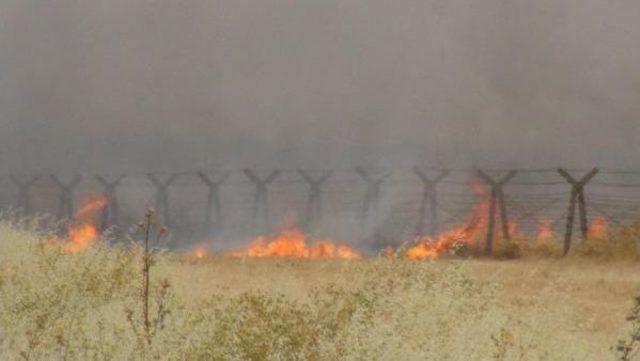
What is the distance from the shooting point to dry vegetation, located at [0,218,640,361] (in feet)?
21.5

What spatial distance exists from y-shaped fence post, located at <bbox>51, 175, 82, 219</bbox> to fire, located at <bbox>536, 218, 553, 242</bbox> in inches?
795

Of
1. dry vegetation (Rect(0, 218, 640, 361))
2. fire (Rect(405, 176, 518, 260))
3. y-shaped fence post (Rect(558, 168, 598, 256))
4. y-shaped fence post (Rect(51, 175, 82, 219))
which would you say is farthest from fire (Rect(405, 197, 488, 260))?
y-shaped fence post (Rect(51, 175, 82, 219))

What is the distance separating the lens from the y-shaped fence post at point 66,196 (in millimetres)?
33750

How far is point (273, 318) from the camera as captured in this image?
7.11 m

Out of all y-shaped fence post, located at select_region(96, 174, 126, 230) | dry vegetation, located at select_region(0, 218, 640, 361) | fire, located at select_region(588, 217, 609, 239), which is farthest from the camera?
y-shaped fence post, located at select_region(96, 174, 126, 230)

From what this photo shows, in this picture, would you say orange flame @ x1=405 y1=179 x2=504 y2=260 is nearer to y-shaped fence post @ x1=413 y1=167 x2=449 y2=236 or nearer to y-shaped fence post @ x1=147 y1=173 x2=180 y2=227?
y-shaped fence post @ x1=413 y1=167 x2=449 y2=236

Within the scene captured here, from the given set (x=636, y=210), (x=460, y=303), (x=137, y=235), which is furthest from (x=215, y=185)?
(x=460, y=303)

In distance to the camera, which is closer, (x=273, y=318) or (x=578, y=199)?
(x=273, y=318)

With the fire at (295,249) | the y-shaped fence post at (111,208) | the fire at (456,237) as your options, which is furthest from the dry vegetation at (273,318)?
the y-shaped fence post at (111,208)

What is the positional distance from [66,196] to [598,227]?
74.3 ft

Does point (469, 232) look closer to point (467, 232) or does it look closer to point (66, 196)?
point (467, 232)

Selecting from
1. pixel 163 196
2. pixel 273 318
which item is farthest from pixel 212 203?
pixel 273 318

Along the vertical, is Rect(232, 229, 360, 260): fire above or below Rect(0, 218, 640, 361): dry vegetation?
below

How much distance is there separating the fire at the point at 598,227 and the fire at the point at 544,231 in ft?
3.69
